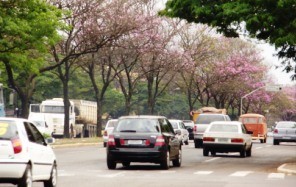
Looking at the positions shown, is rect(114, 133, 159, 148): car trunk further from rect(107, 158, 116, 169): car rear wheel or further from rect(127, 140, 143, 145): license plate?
Result: rect(107, 158, 116, 169): car rear wheel

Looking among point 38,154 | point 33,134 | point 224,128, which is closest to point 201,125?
point 224,128

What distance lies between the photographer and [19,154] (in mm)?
14195

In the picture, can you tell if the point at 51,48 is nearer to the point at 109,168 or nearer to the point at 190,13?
the point at 190,13

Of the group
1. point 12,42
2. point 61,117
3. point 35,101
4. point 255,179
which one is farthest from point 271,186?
point 35,101

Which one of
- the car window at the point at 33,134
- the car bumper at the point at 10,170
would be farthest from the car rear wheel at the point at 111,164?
the car bumper at the point at 10,170

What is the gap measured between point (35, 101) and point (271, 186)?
223ft

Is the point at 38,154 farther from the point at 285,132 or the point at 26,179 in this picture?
the point at 285,132

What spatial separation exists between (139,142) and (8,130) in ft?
30.4

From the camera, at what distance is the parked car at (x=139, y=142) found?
23.4m

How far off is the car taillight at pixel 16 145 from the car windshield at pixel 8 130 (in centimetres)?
9

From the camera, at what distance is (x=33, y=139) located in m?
15.2

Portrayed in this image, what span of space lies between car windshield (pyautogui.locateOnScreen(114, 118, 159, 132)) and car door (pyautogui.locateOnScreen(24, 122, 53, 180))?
767cm

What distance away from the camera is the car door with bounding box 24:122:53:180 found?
14781 millimetres

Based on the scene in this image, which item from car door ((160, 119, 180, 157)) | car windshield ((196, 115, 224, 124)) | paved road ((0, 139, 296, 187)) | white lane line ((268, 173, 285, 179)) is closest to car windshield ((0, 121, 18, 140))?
paved road ((0, 139, 296, 187))
